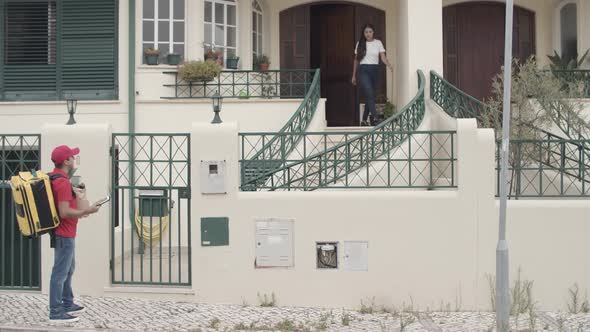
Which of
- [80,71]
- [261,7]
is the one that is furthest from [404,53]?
[80,71]

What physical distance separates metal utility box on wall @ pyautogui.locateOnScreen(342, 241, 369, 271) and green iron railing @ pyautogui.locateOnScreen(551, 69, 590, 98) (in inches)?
273

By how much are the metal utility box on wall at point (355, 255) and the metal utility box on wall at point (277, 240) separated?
0.65 m

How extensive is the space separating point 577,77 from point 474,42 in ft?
9.29

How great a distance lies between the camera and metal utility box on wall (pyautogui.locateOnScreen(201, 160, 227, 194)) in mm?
8977

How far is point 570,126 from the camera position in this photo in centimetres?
1075

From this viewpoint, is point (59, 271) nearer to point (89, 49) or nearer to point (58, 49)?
point (89, 49)

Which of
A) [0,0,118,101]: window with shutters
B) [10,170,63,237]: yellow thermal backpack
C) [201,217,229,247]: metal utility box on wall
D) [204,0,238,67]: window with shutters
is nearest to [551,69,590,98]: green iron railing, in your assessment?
[204,0,238,67]: window with shutters

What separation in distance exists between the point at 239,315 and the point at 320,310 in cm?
98

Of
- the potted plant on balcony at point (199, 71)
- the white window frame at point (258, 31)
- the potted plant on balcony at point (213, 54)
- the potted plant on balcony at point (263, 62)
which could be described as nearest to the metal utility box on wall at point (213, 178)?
the potted plant on balcony at point (199, 71)

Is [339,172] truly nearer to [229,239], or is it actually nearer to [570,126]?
[229,239]

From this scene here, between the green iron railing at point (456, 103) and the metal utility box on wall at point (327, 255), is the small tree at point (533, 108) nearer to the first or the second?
the green iron railing at point (456, 103)

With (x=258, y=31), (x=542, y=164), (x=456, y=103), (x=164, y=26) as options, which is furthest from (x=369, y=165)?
(x=258, y=31)

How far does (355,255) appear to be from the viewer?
351 inches

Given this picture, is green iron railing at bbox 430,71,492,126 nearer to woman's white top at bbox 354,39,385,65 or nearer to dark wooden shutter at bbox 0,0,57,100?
woman's white top at bbox 354,39,385,65
